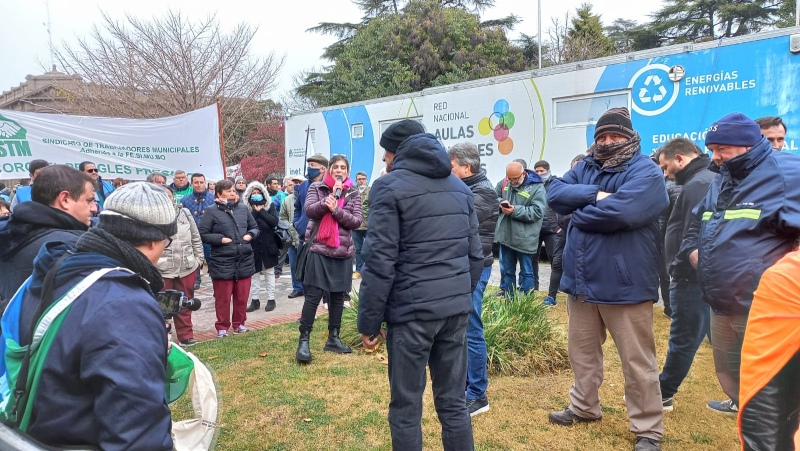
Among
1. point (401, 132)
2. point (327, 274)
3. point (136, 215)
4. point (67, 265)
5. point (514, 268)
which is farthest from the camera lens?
point (514, 268)

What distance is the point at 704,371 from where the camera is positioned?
4770 mm

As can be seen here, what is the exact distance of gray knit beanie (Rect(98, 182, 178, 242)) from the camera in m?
1.76

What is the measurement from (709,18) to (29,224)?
34.3 meters

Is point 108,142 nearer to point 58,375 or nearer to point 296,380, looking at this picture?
point 296,380

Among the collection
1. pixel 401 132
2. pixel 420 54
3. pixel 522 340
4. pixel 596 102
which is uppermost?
pixel 420 54

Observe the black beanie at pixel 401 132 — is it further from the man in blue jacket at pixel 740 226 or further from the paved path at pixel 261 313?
the paved path at pixel 261 313

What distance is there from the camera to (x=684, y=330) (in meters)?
3.83

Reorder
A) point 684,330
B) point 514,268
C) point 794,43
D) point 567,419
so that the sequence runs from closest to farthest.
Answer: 1. point 567,419
2. point 684,330
3. point 794,43
4. point 514,268

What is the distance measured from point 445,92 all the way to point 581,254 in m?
8.64

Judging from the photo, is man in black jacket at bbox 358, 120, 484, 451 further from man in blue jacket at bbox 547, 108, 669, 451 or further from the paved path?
the paved path

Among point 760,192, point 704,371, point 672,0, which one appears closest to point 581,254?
point 760,192

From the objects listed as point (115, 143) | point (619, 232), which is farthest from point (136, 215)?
point (115, 143)

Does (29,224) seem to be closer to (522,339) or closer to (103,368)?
(103,368)

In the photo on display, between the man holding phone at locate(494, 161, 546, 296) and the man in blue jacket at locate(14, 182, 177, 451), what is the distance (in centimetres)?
587
